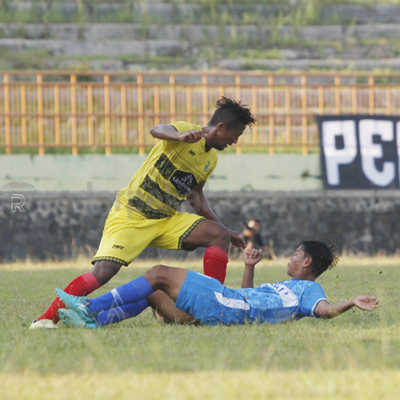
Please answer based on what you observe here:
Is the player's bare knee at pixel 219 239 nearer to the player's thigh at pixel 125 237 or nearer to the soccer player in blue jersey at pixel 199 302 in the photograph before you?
the player's thigh at pixel 125 237

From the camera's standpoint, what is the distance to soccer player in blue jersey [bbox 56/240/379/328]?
459cm

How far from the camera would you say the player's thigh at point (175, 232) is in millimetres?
5711

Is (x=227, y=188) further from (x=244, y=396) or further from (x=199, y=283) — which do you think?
(x=244, y=396)

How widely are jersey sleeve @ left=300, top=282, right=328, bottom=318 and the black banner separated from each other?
1011cm

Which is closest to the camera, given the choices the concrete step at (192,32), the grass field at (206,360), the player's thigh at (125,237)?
the grass field at (206,360)

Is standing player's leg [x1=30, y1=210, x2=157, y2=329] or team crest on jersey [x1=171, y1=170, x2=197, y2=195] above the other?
team crest on jersey [x1=171, y1=170, x2=197, y2=195]

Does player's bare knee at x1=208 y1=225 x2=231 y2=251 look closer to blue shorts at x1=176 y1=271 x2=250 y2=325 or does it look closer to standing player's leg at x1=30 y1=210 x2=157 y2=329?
standing player's leg at x1=30 y1=210 x2=157 y2=329

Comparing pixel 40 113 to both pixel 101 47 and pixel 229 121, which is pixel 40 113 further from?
pixel 101 47

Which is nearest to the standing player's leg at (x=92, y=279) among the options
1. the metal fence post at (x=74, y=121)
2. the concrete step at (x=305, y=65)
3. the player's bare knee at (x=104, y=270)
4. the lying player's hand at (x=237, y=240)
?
the player's bare knee at (x=104, y=270)

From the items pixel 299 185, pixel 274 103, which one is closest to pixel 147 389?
pixel 299 185

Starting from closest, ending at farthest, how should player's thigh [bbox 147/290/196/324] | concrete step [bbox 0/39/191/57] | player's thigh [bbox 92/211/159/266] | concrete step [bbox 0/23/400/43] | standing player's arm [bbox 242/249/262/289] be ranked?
player's thigh [bbox 147/290/196/324] → standing player's arm [bbox 242/249/262/289] → player's thigh [bbox 92/211/159/266] → concrete step [bbox 0/39/191/57] → concrete step [bbox 0/23/400/43]

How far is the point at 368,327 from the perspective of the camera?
184 inches

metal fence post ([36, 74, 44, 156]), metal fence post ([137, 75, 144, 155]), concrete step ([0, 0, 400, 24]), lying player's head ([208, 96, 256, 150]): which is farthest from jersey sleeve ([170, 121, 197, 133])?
concrete step ([0, 0, 400, 24])

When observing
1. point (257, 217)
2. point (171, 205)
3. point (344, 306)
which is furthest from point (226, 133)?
point (257, 217)
